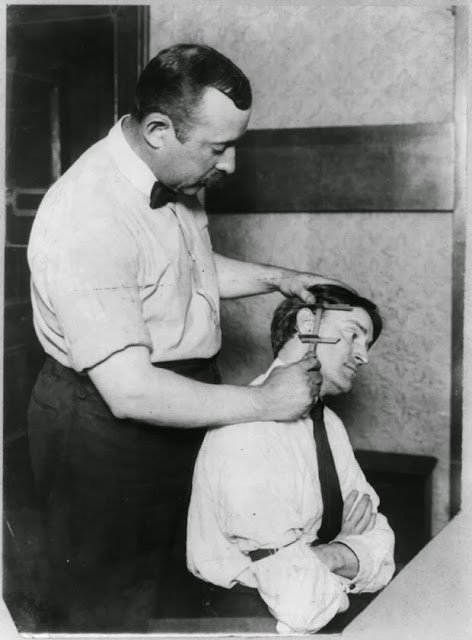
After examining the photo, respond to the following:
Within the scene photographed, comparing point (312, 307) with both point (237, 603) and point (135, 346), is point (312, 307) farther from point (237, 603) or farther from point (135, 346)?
point (237, 603)

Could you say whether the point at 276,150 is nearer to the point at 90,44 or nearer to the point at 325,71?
the point at 325,71

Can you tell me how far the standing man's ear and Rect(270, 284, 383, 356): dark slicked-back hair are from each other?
0.58 m

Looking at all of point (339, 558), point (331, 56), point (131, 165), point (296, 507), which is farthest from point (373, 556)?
point (331, 56)

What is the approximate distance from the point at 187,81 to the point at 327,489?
1.12 meters

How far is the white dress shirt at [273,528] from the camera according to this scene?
1.73 meters

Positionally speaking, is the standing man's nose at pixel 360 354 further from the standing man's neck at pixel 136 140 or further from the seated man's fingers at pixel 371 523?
the standing man's neck at pixel 136 140

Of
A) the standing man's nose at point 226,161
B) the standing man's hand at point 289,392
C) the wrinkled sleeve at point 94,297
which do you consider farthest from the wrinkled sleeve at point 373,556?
the standing man's nose at point 226,161

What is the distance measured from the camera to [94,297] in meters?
1.71

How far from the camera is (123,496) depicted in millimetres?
2035

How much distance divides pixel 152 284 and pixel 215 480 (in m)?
0.52

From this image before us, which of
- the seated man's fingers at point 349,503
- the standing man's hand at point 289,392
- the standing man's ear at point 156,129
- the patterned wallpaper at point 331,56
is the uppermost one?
the patterned wallpaper at point 331,56

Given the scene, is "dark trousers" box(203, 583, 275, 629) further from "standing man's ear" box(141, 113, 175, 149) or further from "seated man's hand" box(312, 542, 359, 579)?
"standing man's ear" box(141, 113, 175, 149)

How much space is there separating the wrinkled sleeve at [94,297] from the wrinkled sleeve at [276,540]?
1.33ft

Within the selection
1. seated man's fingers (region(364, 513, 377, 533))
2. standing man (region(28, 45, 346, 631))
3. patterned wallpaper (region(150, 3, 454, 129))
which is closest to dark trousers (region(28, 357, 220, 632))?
standing man (region(28, 45, 346, 631))
